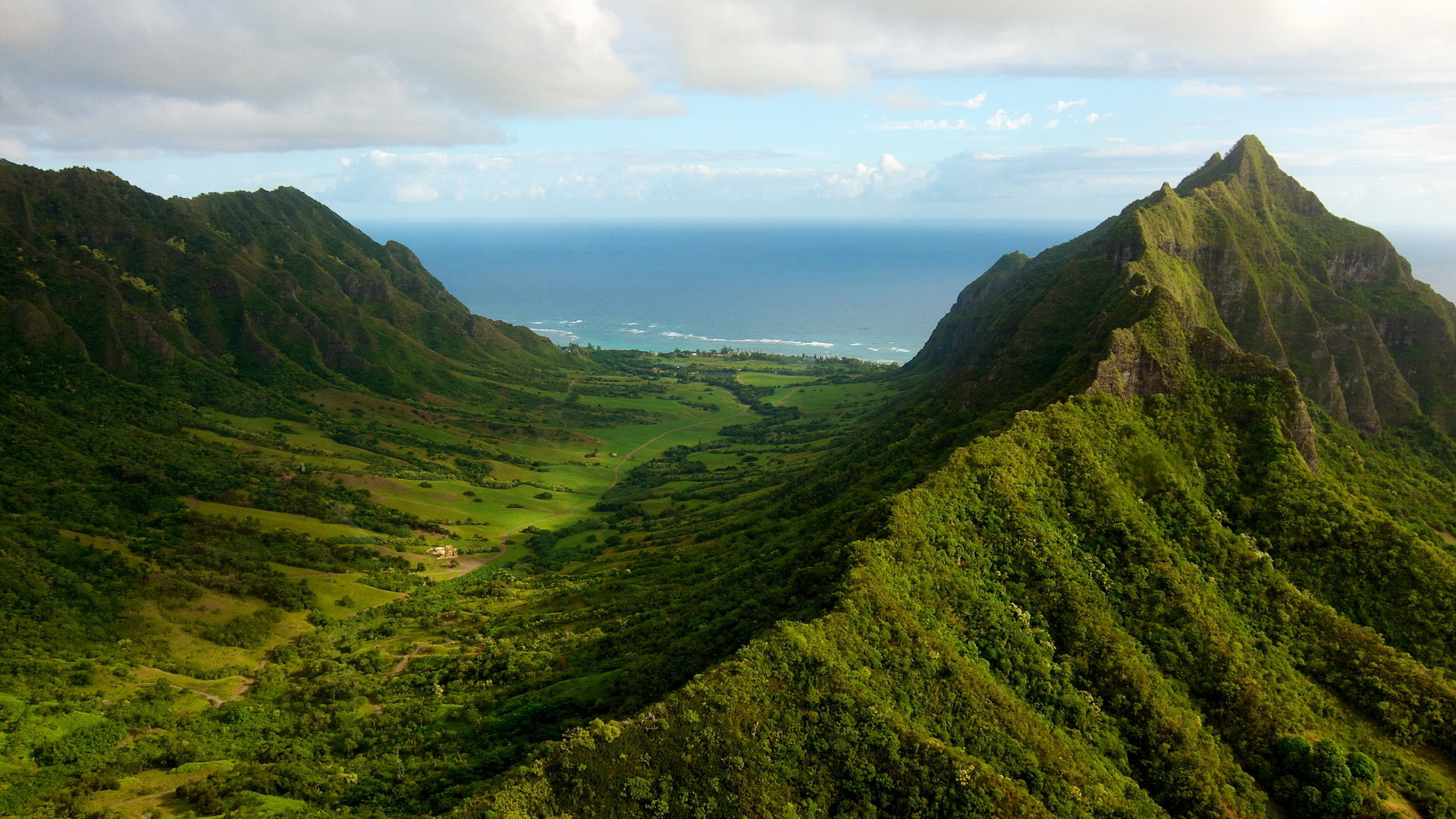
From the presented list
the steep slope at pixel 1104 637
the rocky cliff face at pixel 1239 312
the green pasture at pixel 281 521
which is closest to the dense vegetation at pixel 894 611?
the steep slope at pixel 1104 637

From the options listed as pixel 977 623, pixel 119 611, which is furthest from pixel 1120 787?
pixel 119 611

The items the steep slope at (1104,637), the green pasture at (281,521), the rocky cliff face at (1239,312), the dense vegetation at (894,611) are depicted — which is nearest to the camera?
the steep slope at (1104,637)

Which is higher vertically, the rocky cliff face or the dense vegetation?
the rocky cliff face

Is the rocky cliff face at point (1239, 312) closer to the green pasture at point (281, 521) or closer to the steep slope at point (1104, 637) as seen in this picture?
the steep slope at point (1104, 637)

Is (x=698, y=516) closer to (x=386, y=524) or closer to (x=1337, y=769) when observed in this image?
(x=386, y=524)

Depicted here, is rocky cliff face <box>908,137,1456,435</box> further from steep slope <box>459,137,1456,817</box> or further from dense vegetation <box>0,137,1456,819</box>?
steep slope <box>459,137,1456,817</box>

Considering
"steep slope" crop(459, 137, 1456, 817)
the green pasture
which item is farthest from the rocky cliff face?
the green pasture

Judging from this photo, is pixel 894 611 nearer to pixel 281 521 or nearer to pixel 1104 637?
pixel 1104 637
